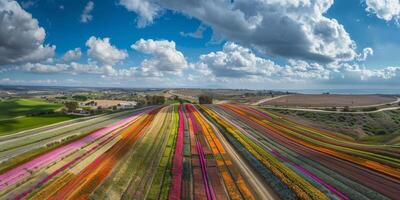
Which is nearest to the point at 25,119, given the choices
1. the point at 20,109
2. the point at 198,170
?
the point at 20,109

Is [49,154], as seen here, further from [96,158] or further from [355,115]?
[355,115]

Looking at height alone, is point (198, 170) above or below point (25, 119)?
above

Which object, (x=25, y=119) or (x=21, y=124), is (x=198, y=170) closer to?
(x=21, y=124)

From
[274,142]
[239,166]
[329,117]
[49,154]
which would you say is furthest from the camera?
[329,117]

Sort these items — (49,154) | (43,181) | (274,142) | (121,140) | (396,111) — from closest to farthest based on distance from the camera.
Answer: (43,181) < (49,154) < (121,140) < (274,142) < (396,111)

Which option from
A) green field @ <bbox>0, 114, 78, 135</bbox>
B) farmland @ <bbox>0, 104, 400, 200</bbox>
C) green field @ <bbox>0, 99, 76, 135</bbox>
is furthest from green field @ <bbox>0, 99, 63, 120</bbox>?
farmland @ <bbox>0, 104, 400, 200</bbox>

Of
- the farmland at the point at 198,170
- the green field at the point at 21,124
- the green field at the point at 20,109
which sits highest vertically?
the farmland at the point at 198,170

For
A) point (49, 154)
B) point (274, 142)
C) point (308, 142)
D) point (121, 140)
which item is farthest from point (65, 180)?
point (308, 142)

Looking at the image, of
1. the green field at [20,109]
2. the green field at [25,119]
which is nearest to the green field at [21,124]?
the green field at [25,119]

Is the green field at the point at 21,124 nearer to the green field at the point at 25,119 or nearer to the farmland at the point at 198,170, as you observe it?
the green field at the point at 25,119
